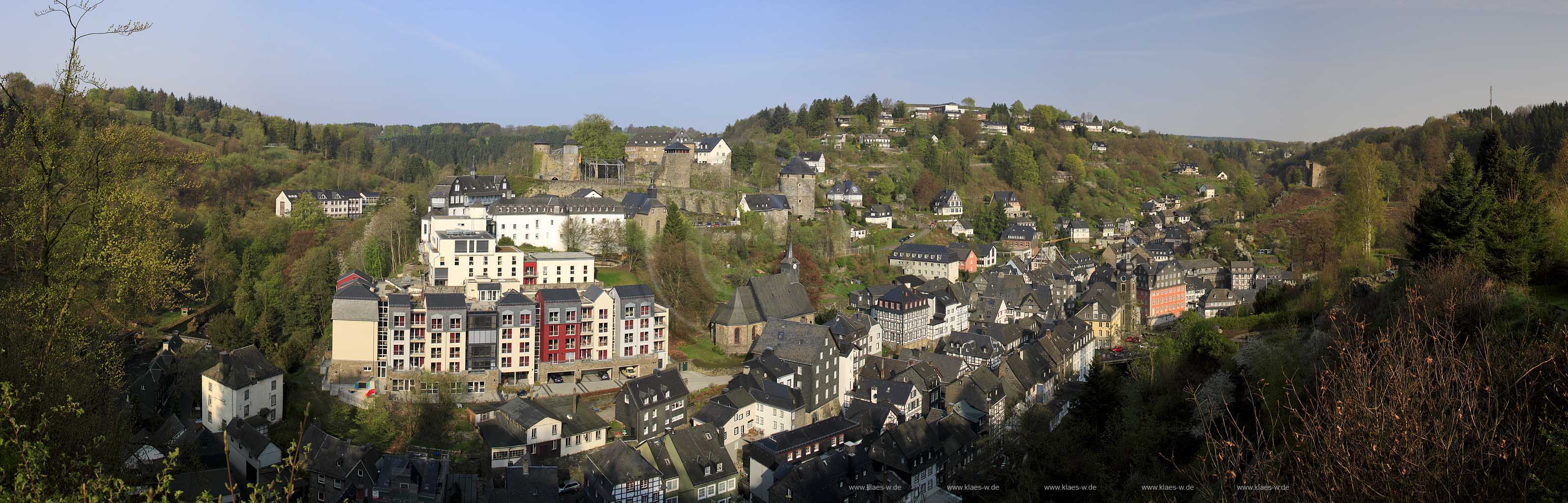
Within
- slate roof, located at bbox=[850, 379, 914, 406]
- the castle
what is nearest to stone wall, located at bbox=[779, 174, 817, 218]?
the castle

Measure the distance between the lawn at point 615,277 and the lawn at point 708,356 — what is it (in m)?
2.63

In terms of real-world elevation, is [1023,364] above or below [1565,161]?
below

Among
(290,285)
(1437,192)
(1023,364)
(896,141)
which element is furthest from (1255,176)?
(290,285)

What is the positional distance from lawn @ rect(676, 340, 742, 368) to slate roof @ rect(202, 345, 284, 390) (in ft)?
32.8

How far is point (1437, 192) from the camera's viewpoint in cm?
1348

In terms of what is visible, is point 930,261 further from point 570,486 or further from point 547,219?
point 570,486

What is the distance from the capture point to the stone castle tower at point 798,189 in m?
39.3

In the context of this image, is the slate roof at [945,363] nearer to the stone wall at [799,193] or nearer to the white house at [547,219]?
the white house at [547,219]

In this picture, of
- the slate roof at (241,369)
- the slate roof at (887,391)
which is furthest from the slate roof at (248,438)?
the slate roof at (887,391)

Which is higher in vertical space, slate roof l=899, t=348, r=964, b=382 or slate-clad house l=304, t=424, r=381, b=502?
slate roof l=899, t=348, r=964, b=382

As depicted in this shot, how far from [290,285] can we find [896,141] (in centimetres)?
3937

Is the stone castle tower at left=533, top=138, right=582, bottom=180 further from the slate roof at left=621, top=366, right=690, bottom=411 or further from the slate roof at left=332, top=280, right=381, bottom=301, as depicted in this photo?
the slate roof at left=621, top=366, right=690, bottom=411

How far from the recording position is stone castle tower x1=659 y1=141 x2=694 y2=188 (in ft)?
126

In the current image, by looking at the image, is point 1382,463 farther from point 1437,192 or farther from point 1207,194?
point 1207,194
